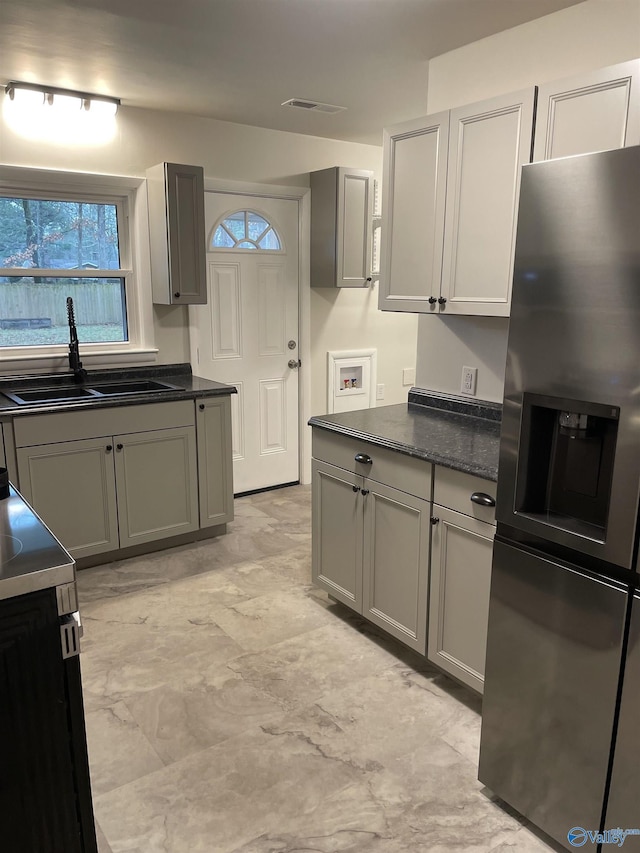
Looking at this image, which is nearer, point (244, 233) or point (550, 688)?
point (550, 688)

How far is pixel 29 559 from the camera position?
4.49 ft

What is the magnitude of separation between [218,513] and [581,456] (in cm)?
261

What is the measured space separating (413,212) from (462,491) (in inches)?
47.4

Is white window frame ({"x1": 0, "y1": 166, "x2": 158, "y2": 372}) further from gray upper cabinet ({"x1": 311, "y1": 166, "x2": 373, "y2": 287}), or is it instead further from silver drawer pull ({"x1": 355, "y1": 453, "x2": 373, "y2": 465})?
silver drawer pull ({"x1": 355, "y1": 453, "x2": 373, "y2": 465})

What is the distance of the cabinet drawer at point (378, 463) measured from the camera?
2.35 meters

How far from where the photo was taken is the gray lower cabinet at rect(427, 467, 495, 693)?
2139mm

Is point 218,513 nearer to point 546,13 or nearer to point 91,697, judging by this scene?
point 91,697

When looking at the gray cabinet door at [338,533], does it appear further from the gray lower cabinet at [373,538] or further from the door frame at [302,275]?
the door frame at [302,275]

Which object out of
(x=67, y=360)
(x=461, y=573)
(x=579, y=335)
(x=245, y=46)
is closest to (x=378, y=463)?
(x=461, y=573)

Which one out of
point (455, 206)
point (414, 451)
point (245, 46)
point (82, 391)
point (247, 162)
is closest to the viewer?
point (414, 451)

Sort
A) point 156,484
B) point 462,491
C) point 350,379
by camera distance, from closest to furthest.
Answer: point 462,491
point 156,484
point 350,379

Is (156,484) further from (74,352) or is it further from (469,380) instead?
(469,380)

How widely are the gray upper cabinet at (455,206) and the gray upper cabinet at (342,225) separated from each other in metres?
1.71

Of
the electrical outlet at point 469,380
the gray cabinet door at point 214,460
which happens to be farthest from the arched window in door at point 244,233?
the electrical outlet at point 469,380
